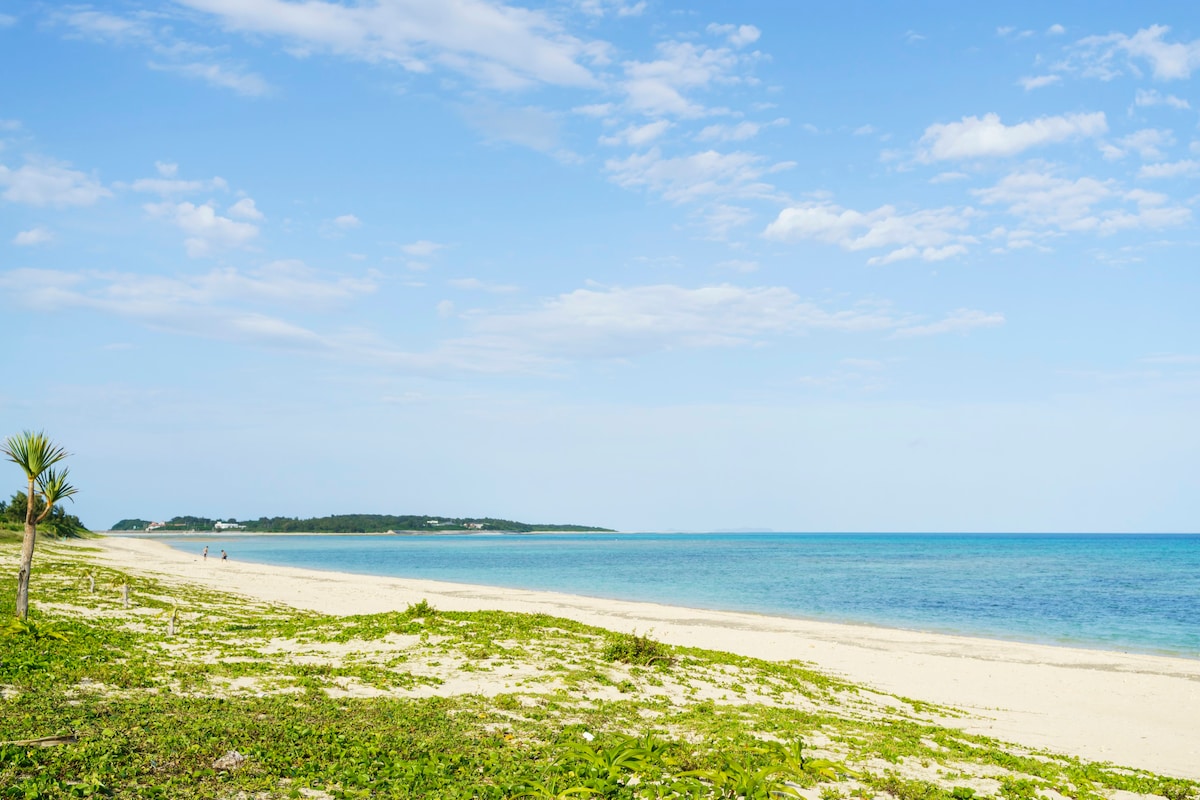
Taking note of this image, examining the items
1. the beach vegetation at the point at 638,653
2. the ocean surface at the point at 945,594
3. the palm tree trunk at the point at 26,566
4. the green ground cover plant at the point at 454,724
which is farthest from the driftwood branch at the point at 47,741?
the ocean surface at the point at 945,594

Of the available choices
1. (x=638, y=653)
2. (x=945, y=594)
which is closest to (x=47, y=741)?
(x=638, y=653)

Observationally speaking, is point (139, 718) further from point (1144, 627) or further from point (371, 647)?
point (1144, 627)

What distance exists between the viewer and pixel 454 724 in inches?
456

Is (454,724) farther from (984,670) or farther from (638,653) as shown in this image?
(984,670)

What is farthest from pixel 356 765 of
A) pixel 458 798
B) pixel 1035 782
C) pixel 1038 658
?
pixel 1038 658

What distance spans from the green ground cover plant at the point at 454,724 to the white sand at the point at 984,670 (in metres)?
2.67

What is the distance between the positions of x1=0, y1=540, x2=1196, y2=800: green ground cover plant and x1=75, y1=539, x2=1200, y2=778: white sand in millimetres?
2668

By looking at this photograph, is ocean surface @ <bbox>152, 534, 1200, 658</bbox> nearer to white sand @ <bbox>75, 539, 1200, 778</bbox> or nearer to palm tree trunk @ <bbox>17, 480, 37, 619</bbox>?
white sand @ <bbox>75, 539, 1200, 778</bbox>

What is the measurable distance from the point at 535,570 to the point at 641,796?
77174 millimetres

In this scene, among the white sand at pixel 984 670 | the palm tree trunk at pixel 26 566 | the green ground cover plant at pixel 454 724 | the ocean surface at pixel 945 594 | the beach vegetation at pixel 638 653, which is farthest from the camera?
the ocean surface at pixel 945 594

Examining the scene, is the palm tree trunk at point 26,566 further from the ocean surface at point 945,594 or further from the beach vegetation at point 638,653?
the ocean surface at point 945,594

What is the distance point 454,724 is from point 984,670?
67.2ft

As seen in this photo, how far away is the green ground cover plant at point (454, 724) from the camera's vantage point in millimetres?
8727

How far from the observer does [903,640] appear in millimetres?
32969
